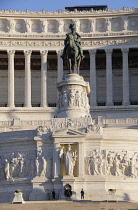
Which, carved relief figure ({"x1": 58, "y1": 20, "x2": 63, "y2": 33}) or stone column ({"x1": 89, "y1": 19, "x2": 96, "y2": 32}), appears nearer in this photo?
stone column ({"x1": 89, "y1": 19, "x2": 96, "y2": 32})

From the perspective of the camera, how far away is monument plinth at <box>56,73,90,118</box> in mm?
70812

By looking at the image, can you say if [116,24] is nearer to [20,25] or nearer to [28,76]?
[20,25]

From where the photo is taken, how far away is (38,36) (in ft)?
350

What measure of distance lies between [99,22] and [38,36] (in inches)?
373

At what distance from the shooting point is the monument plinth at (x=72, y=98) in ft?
232

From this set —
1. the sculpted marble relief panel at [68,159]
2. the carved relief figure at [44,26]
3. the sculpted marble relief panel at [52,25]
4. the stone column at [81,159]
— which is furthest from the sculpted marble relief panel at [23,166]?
the sculpted marble relief panel at [52,25]

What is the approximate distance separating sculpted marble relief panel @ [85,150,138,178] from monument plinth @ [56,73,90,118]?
807 centimetres

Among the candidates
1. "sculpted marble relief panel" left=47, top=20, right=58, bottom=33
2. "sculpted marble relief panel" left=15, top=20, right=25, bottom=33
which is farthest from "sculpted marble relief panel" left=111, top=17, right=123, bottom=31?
"sculpted marble relief panel" left=15, top=20, right=25, bottom=33

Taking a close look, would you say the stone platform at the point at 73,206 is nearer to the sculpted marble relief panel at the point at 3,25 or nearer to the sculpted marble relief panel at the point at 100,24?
the sculpted marble relief panel at the point at 3,25

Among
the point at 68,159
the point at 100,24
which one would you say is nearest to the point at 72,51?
the point at 68,159

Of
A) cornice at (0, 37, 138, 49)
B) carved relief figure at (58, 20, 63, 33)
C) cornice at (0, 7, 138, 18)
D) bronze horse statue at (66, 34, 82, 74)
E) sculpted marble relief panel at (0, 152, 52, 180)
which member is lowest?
sculpted marble relief panel at (0, 152, 52, 180)

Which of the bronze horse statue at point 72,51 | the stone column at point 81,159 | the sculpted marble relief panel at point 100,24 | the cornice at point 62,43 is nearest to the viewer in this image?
the stone column at point 81,159

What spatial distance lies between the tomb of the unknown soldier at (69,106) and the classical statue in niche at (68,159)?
43mm

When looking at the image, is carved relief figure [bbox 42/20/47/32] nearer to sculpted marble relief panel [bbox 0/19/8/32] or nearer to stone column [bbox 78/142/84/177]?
sculpted marble relief panel [bbox 0/19/8/32]
